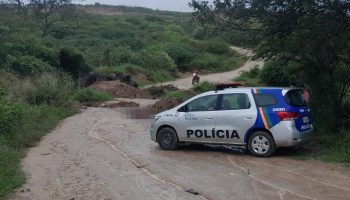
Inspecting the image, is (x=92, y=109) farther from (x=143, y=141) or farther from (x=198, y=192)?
(x=198, y=192)

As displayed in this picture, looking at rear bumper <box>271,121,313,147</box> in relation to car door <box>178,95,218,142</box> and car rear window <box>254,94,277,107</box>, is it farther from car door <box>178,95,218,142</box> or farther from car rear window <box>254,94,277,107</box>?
car door <box>178,95,218,142</box>

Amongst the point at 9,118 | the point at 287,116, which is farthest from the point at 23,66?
the point at 287,116

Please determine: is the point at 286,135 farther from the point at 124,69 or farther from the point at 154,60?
the point at 154,60

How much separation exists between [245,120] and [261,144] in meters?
0.69

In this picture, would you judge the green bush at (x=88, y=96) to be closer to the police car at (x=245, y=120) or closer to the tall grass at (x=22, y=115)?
the tall grass at (x=22, y=115)

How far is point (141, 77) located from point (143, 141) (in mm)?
33800

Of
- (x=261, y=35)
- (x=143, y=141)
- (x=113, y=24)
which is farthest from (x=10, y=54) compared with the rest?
(x=113, y=24)

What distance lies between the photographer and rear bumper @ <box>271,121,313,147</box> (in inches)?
489

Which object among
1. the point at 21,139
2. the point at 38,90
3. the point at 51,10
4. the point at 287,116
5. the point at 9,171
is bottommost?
the point at 9,171

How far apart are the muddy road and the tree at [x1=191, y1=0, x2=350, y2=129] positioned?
3195 millimetres

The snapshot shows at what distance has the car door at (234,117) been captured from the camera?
510 inches

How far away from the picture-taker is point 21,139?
1545 cm

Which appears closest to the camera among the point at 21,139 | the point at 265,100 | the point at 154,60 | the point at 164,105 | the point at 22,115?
the point at 265,100

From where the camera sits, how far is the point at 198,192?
9.41 meters
